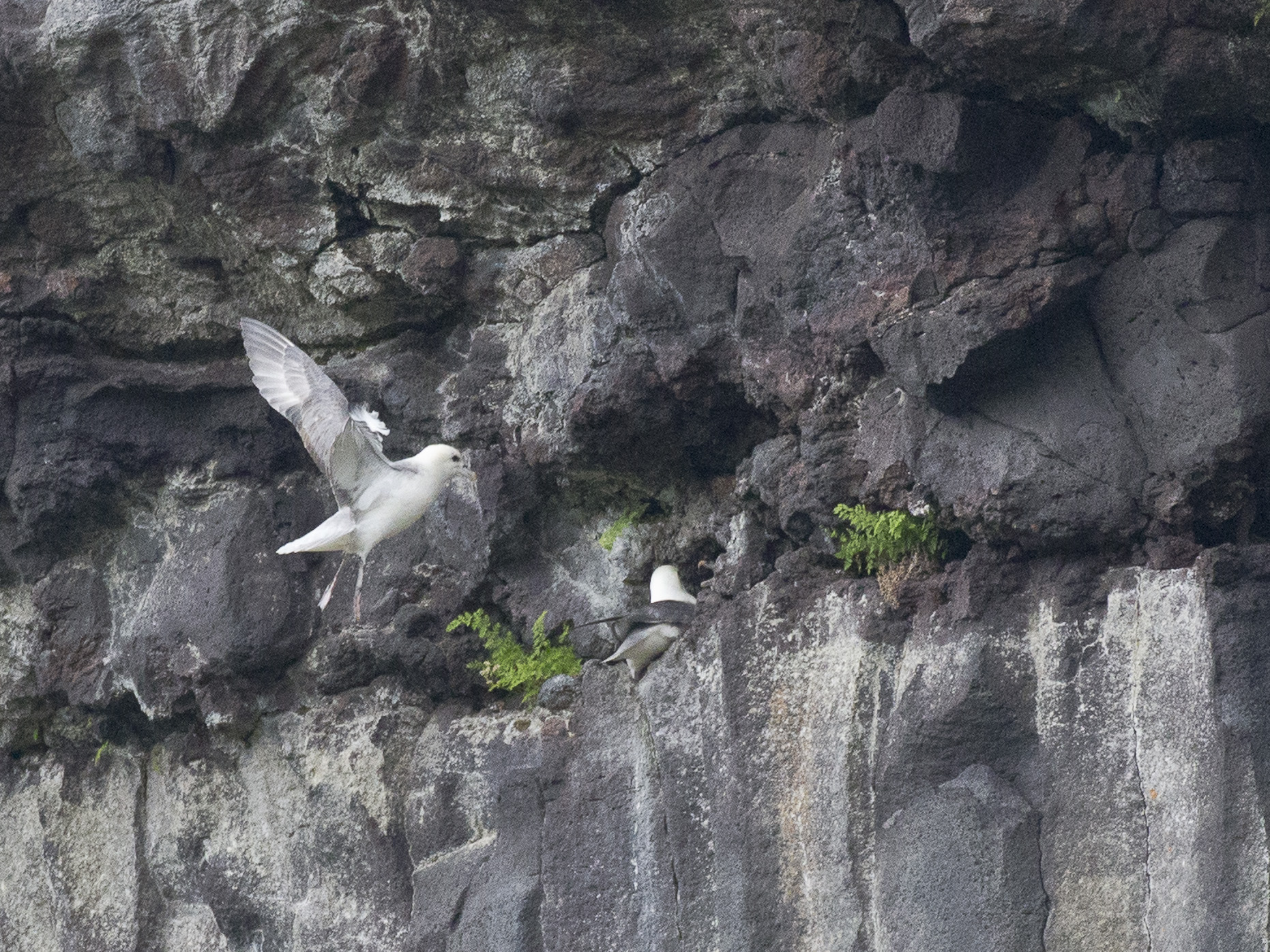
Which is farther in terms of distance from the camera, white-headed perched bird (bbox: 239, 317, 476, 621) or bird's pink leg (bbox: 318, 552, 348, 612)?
bird's pink leg (bbox: 318, 552, 348, 612)

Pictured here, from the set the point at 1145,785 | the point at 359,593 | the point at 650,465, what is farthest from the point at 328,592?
the point at 1145,785

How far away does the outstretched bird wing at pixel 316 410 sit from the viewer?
7.86 meters

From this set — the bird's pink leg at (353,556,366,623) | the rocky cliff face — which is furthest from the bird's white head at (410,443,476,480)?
the bird's pink leg at (353,556,366,623)

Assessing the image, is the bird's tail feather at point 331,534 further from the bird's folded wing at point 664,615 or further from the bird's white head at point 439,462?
the bird's folded wing at point 664,615

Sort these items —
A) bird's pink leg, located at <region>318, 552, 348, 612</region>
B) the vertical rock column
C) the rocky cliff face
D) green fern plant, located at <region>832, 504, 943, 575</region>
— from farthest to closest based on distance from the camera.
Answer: bird's pink leg, located at <region>318, 552, 348, 612</region>
green fern plant, located at <region>832, 504, 943, 575</region>
the rocky cliff face
the vertical rock column

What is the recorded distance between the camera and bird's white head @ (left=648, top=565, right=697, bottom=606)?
27.5 ft

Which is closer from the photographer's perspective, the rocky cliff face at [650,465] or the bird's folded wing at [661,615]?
the rocky cliff face at [650,465]

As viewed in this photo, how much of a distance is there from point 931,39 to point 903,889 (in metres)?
3.47

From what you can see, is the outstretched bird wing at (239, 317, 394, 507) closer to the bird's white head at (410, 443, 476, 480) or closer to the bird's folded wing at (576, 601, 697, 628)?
the bird's white head at (410, 443, 476, 480)

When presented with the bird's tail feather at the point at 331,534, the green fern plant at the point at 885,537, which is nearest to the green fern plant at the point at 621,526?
the bird's tail feather at the point at 331,534

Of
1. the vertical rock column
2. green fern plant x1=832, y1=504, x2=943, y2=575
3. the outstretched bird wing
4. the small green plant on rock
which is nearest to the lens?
the vertical rock column

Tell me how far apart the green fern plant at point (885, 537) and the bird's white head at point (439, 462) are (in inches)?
75.6

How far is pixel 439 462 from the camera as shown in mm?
8250

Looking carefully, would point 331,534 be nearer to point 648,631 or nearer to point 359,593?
point 359,593
